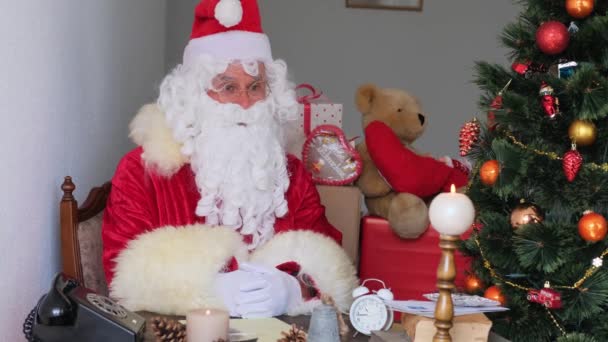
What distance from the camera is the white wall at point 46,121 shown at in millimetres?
1935

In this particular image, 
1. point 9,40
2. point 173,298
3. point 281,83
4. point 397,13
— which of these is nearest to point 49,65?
point 9,40

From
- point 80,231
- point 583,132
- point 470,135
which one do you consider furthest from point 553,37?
point 80,231

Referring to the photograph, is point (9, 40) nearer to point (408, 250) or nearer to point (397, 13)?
point (408, 250)

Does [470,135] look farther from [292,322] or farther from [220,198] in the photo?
[220,198]

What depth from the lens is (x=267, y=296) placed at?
220 centimetres

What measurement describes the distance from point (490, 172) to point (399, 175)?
134 centimetres

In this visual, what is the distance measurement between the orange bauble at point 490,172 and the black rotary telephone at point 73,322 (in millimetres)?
957

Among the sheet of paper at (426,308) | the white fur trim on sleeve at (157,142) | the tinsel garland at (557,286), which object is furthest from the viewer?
the white fur trim on sleeve at (157,142)

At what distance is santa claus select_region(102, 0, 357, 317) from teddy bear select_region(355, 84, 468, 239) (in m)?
0.51

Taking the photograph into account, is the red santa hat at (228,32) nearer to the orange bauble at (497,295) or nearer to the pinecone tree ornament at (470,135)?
the pinecone tree ornament at (470,135)

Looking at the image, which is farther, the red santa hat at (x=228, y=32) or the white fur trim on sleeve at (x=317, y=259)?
the red santa hat at (x=228, y=32)

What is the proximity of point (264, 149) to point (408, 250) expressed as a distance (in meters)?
1.00

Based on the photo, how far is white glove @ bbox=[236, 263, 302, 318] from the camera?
2195mm

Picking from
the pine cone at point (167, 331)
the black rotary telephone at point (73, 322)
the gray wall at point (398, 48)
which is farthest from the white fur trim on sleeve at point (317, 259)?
the gray wall at point (398, 48)
